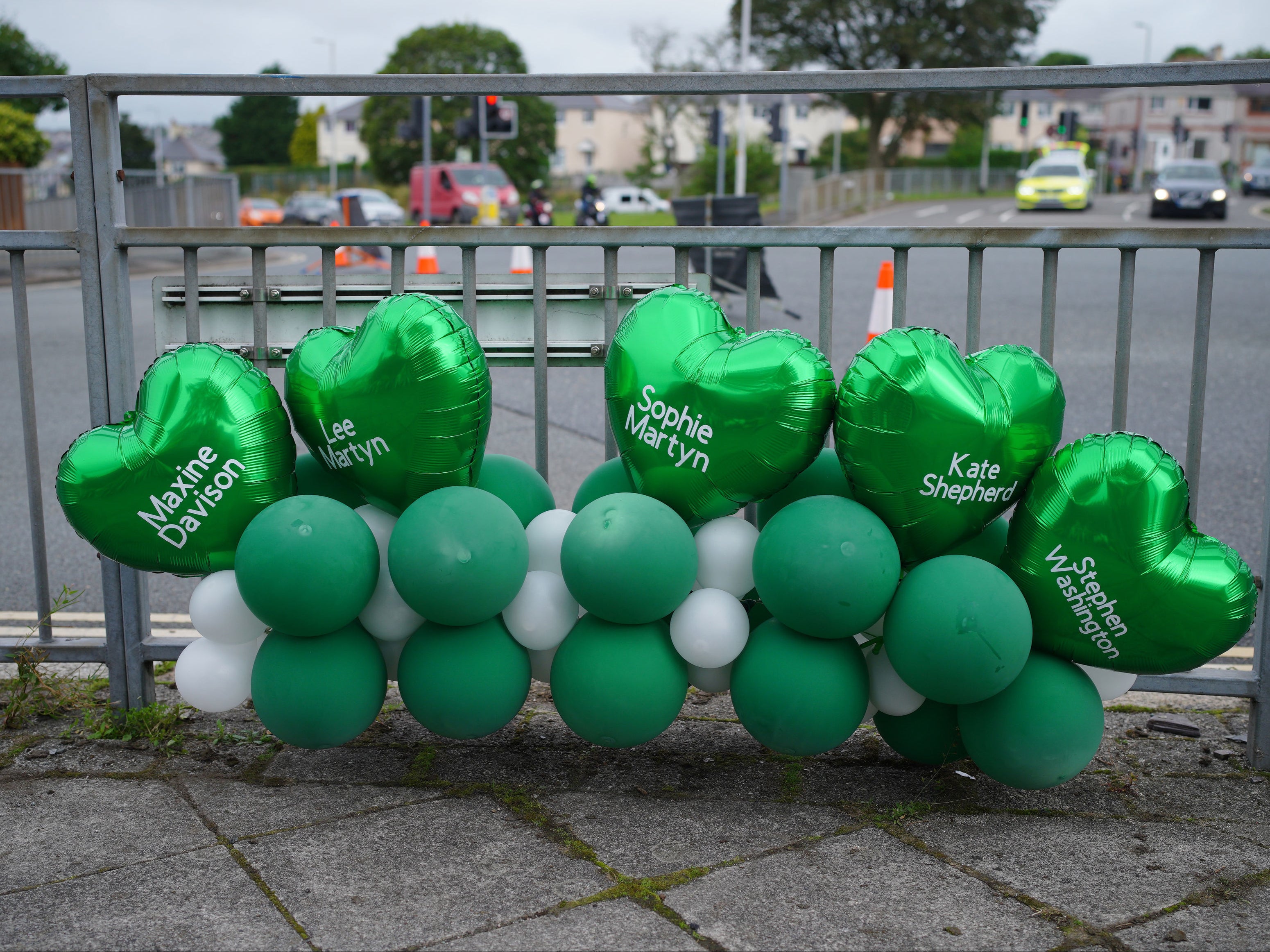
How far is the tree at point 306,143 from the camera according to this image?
107125 millimetres

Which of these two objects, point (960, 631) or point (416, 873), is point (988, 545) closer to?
point (960, 631)

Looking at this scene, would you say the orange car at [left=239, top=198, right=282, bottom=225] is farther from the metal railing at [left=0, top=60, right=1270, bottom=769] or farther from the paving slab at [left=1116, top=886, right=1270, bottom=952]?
the paving slab at [left=1116, top=886, right=1270, bottom=952]

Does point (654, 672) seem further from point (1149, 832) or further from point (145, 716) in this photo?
point (145, 716)

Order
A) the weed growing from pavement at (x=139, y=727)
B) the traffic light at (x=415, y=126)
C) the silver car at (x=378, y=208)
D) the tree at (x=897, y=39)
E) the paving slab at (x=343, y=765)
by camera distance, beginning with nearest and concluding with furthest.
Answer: the paving slab at (x=343, y=765)
the weed growing from pavement at (x=139, y=727)
the traffic light at (x=415, y=126)
the silver car at (x=378, y=208)
the tree at (x=897, y=39)

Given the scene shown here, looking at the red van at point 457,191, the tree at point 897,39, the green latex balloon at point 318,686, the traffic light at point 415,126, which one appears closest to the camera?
the green latex balloon at point 318,686

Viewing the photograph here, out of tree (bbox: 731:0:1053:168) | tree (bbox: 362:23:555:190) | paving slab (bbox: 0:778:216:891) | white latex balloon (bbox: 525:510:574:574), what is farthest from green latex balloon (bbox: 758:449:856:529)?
tree (bbox: 362:23:555:190)

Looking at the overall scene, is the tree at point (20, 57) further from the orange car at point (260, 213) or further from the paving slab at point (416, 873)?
the paving slab at point (416, 873)

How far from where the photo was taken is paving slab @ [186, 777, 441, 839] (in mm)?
A: 2596

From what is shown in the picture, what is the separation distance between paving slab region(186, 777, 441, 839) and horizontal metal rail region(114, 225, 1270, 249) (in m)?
1.32

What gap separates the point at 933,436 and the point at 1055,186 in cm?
4038

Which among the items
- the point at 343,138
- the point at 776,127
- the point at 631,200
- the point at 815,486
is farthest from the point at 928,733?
the point at 343,138

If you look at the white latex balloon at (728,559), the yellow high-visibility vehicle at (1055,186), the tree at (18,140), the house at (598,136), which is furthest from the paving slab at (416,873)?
the house at (598,136)

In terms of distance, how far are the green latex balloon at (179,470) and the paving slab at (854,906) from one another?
133 centimetres

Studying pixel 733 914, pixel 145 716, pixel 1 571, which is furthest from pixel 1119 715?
pixel 1 571
